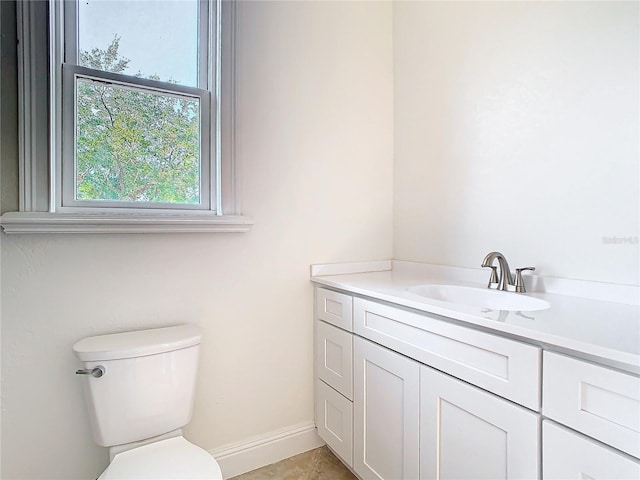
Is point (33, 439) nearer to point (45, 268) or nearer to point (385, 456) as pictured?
point (45, 268)

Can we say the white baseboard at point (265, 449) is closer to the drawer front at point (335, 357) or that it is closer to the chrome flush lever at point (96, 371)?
the drawer front at point (335, 357)

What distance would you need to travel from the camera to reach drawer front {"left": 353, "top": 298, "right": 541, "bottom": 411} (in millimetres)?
863

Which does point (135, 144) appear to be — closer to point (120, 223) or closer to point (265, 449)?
point (120, 223)

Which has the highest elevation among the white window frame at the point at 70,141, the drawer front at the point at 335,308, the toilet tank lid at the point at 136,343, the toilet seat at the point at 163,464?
the white window frame at the point at 70,141

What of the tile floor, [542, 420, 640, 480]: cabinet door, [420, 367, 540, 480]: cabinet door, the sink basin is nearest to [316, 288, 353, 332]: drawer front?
the sink basin

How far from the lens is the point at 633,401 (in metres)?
0.68

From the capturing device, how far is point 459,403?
3.41 ft

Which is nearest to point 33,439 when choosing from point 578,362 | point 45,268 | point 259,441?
point 45,268

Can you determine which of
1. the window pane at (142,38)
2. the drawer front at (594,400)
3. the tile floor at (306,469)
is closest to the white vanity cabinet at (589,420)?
the drawer front at (594,400)

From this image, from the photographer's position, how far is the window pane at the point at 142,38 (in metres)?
1.43

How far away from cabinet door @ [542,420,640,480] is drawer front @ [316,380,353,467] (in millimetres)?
841

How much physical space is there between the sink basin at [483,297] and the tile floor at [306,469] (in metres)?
0.90

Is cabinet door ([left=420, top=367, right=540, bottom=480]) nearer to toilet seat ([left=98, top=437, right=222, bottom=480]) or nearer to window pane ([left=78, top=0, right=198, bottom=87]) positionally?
toilet seat ([left=98, top=437, right=222, bottom=480])

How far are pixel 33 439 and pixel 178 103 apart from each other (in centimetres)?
140
